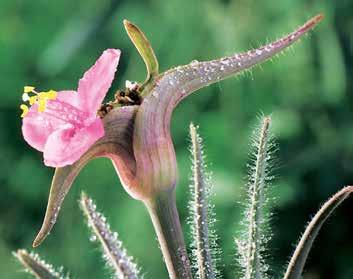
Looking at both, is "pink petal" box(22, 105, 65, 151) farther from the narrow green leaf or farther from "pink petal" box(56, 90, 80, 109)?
the narrow green leaf

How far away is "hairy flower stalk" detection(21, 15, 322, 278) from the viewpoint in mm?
357

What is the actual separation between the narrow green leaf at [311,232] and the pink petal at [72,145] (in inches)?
3.9

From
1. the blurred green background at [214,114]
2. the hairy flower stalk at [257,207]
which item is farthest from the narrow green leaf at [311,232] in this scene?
the blurred green background at [214,114]

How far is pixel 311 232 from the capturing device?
0.37 m

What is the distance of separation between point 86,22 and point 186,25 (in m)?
0.20

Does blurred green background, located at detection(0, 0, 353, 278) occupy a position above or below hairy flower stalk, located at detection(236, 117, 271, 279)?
above

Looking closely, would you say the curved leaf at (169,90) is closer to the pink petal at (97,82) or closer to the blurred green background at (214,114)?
the pink petal at (97,82)

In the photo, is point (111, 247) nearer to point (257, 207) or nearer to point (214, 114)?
point (257, 207)

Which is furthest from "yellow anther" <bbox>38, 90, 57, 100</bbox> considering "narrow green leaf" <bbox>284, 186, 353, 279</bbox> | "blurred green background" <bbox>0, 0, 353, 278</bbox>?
"blurred green background" <bbox>0, 0, 353, 278</bbox>

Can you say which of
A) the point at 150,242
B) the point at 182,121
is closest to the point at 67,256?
the point at 150,242

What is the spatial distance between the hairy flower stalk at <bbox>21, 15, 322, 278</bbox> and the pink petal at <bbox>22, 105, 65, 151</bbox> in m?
0.01

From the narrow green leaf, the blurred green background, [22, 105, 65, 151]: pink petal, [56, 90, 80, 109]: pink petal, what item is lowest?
the narrow green leaf

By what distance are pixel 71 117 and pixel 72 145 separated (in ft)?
0.09

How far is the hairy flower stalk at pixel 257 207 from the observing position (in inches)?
15.2
